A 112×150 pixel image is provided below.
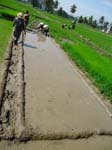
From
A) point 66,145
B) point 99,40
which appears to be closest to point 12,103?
point 66,145

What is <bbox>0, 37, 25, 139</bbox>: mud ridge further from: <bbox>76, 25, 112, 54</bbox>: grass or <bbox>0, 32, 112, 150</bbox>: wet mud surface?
<bbox>76, 25, 112, 54</bbox>: grass

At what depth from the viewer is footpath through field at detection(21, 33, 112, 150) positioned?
296 inches

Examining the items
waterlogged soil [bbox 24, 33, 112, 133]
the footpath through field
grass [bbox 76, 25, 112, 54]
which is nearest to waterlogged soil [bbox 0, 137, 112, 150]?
the footpath through field

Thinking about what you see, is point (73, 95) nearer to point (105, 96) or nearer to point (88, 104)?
point (88, 104)

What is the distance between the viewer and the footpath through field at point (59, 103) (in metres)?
7.53

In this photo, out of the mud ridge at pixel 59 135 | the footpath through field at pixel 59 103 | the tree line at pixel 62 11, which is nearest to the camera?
the mud ridge at pixel 59 135

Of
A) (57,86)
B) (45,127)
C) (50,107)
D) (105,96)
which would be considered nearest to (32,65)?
(57,86)

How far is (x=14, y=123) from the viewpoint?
6898 millimetres

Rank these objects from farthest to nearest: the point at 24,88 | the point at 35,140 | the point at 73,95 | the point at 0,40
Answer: the point at 0,40 < the point at 73,95 < the point at 24,88 < the point at 35,140

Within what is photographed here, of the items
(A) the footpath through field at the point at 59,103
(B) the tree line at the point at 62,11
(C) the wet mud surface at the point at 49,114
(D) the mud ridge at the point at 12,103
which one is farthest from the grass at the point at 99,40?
(B) the tree line at the point at 62,11

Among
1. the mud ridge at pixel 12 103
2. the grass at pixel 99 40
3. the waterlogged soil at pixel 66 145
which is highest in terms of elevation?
the mud ridge at pixel 12 103

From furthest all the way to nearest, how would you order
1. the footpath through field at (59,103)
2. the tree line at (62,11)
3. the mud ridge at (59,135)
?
1. the tree line at (62,11)
2. the footpath through field at (59,103)
3. the mud ridge at (59,135)

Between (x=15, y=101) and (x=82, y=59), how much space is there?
10.1m

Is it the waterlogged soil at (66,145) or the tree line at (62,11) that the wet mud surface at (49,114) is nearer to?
the waterlogged soil at (66,145)
